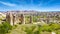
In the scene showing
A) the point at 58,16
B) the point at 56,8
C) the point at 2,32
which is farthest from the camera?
the point at 58,16

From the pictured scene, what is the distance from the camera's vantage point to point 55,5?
3920 mm

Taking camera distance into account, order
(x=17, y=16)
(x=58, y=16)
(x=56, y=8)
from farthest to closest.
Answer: (x=58, y=16), (x=17, y=16), (x=56, y=8)

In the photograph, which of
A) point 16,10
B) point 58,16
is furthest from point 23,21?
point 58,16

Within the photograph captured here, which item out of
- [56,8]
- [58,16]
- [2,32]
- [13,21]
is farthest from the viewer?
[58,16]

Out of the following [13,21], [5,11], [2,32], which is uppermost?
[5,11]

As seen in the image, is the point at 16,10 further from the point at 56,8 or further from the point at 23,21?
the point at 56,8

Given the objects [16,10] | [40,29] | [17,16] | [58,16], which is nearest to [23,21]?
[17,16]

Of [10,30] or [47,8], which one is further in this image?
[47,8]

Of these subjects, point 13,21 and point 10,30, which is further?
point 13,21

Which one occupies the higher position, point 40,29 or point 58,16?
point 58,16

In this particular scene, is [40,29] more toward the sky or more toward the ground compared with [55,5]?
more toward the ground

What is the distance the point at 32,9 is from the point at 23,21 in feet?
2.11

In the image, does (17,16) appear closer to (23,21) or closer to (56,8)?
(23,21)

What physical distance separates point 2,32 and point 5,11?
78 cm
